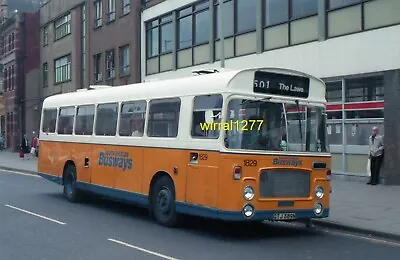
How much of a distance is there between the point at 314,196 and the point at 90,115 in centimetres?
660

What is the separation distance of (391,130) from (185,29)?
13.3m

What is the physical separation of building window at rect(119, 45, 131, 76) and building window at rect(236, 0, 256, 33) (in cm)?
1104

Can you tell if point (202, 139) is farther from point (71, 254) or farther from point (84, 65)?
point (84, 65)

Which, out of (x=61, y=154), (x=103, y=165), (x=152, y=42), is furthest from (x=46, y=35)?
(x=103, y=165)

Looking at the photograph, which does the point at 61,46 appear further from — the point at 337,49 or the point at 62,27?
the point at 337,49

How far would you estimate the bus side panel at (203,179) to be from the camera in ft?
33.0

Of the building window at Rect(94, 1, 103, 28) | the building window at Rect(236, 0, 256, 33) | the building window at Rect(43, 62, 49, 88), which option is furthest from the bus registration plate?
the building window at Rect(43, 62, 49, 88)

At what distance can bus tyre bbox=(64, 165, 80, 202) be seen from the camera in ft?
50.6

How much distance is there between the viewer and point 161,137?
38.4 feet

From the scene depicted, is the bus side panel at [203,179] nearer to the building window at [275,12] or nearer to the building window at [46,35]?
the building window at [275,12]

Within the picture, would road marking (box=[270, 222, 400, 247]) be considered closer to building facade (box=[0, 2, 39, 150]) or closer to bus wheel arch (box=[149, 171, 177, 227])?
bus wheel arch (box=[149, 171, 177, 227])

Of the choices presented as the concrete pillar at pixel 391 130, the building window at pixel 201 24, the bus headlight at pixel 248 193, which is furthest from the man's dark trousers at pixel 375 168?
the building window at pixel 201 24

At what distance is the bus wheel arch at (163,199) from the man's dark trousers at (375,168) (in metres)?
8.38

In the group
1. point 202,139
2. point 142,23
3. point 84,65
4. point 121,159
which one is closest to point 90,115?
point 121,159
